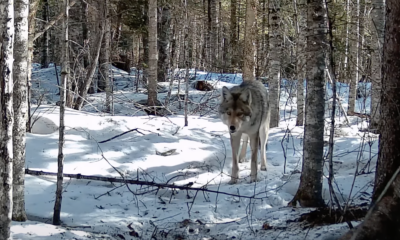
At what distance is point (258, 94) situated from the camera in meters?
8.28

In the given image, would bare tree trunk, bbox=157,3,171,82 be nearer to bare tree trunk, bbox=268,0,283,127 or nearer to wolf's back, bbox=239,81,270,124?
bare tree trunk, bbox=268,0,283,127

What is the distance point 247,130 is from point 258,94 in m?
1.03

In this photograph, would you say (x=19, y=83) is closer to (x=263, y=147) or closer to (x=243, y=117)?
(x=243, y=117)

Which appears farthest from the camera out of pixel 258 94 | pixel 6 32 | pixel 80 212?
pixel 258 94

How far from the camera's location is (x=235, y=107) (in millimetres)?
7449

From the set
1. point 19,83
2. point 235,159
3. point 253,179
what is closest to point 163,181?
point 235,159

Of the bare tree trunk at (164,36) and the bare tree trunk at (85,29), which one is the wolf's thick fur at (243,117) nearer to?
the bare tree trunk at (164,36)

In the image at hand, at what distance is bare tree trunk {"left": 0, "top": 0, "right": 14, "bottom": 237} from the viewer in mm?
3514

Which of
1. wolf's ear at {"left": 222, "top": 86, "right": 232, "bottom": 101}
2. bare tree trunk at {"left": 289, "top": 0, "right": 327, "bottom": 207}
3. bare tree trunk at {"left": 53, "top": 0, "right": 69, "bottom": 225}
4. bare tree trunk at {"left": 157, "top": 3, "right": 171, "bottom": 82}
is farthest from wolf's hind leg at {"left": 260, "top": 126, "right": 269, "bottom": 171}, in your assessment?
bare tree trunk at {"left": 157, "top": 3, "right": 171, "bottom": 82}

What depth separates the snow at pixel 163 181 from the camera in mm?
4973

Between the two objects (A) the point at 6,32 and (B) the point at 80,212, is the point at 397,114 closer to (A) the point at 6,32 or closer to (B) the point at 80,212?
(A) the point at 6,32

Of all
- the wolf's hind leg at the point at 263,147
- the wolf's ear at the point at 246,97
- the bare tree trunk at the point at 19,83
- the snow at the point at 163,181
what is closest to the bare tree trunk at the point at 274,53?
the snow at the point at 163,181

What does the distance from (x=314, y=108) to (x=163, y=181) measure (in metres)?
2.97

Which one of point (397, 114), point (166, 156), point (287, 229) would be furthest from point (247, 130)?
point (397, 114)
